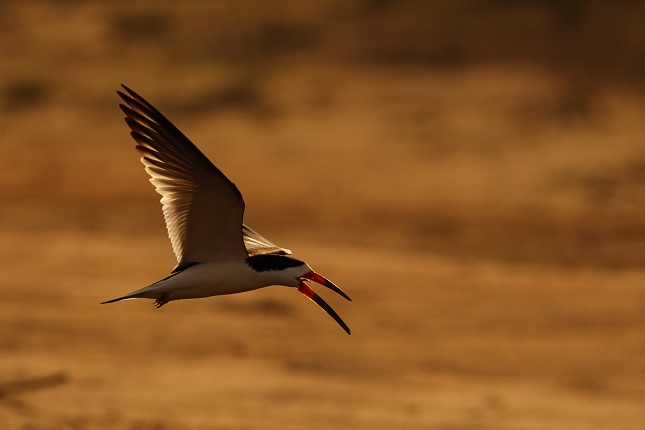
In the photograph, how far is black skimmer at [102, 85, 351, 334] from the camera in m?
6.59

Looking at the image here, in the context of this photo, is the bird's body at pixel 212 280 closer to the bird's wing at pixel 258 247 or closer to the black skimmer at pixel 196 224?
the black skimmer at pixel 196 224

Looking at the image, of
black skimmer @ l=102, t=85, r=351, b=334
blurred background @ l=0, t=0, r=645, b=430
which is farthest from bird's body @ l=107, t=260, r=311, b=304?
blurred background @ l=0, t=0, r=645, b=430

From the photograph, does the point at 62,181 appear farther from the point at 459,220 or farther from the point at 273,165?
A: the point at 459,220

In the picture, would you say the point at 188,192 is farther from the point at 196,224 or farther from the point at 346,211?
the point at 346,211

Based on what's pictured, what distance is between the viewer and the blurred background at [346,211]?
10.9m

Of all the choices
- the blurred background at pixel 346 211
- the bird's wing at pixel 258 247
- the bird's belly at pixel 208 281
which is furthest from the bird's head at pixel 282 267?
the blurred background at pixel 346 211

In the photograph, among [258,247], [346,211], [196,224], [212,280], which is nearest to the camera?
[212,280]

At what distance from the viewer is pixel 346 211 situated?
16641 millimetres

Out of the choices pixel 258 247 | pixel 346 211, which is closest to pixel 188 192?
pixel 258 247

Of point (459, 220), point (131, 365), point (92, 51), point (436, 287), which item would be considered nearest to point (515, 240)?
point (459, 220)

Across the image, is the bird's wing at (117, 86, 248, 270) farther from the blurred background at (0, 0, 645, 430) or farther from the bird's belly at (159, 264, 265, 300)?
the blurred background at (0, 0, 645, 430)

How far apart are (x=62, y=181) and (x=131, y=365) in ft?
24.2

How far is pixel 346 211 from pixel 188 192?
9.87 meters

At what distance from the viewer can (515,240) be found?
51.2 feet
